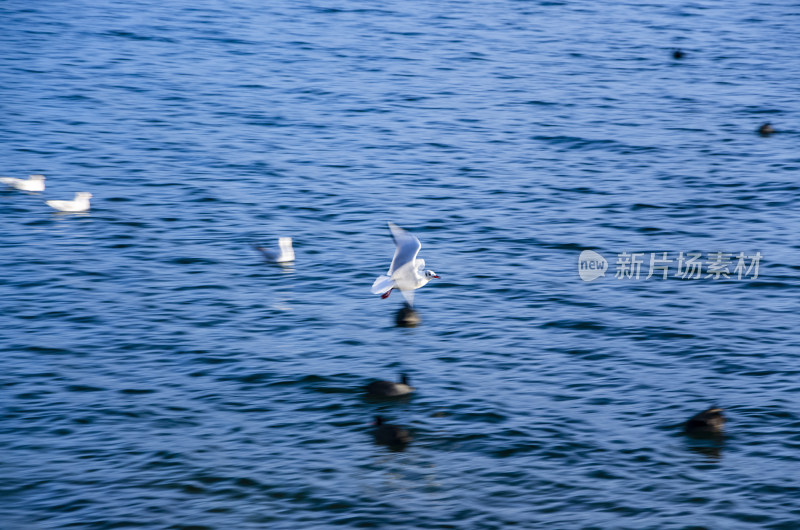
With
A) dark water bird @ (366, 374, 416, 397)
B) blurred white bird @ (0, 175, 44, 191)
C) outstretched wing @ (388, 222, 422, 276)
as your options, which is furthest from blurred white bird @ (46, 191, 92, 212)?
dark water bird @ (366, 374, 416, 397)

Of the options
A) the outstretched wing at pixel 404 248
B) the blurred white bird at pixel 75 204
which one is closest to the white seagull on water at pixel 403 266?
the outstretched wing at pixel 404 248

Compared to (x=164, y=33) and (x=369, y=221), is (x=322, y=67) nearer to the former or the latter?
(x=164, y=33)

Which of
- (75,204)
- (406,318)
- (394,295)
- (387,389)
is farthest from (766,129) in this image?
(75,204)

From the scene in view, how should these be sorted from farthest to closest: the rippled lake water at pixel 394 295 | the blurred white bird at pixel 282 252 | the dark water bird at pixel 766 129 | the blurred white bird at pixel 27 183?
the dark water bird at pixel 766 129
the blurred white bird at pixel 27 183
the blurred white bird at pixel 282 252
the rippled lake water at pixel 394 295

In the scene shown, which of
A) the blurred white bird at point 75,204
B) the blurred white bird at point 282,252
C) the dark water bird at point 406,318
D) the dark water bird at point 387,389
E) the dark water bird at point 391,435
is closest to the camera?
the dark water bird at point 391,435

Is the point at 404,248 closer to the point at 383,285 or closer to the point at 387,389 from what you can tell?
the point at 383,285

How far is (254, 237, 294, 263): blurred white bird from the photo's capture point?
1719 cm

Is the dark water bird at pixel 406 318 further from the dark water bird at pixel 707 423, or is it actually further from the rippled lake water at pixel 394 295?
the dark water bird at pixel 707 423

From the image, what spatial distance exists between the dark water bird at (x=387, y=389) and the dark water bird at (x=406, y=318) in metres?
1.95

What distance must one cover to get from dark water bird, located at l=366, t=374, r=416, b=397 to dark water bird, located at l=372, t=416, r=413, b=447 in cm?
86

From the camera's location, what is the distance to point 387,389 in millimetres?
13031

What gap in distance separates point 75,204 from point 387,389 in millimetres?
8798

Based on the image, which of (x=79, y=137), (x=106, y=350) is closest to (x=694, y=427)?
(x=106, y=350)

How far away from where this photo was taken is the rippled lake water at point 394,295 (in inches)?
455
